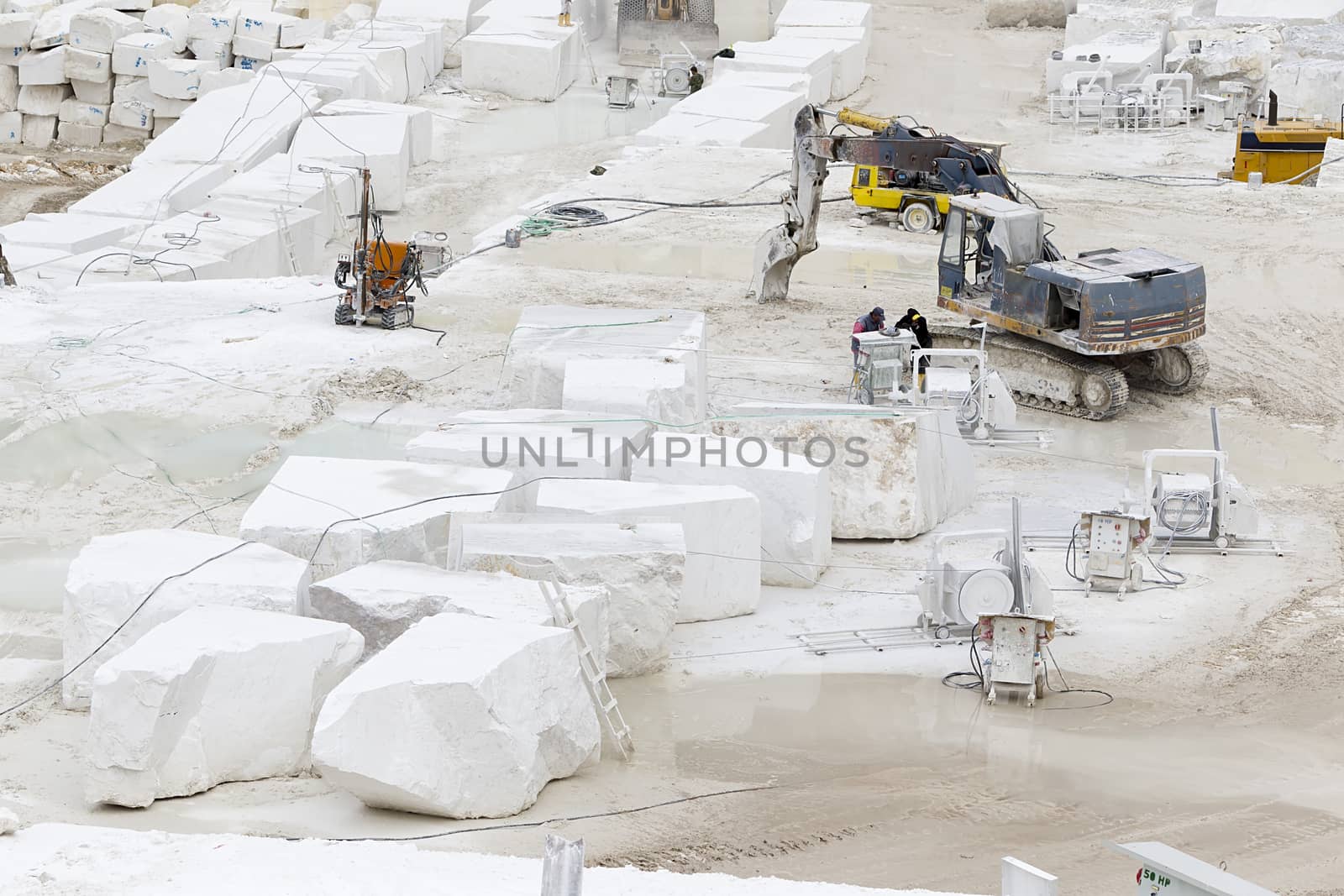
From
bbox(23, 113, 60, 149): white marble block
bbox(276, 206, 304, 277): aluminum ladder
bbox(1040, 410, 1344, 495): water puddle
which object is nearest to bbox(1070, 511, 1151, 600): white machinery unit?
bbox(1040, 410, 1344, 495): water puddle

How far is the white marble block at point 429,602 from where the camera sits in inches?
396

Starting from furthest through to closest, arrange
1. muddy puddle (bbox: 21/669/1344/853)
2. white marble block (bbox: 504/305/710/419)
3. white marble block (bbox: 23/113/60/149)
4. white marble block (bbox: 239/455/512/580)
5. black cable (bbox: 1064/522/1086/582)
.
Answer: white marble block (bbox: 23/113/60/149) → white marble block (bbox: 504/305/710/419) → black cable (bbox: 1064/522/1086/582) → white marble block (bbox: 239/455/512/580) → muddy puddle (bbox: 21/669/1344/853)

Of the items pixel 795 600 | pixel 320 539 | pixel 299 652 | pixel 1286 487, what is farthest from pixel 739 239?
pixel 299 652

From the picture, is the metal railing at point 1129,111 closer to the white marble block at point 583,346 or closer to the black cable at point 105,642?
the white marble block at point 583,346

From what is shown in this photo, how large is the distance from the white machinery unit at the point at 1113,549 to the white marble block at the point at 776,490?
1966 mm

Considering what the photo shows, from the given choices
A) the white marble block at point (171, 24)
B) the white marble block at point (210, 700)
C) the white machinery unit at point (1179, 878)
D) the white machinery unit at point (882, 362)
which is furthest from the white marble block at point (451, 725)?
the white marble block at point (171, 24)

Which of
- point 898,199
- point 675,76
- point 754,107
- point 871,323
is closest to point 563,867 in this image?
point 871,323

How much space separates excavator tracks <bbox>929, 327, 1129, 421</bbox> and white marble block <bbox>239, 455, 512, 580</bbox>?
6.93 metres

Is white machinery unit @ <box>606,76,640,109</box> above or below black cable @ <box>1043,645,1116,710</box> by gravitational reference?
above

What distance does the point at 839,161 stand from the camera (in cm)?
1908

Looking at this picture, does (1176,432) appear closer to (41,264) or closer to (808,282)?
(808,282)

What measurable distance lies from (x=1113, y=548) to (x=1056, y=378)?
477 cm

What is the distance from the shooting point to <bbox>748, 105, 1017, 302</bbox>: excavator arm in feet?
61.9

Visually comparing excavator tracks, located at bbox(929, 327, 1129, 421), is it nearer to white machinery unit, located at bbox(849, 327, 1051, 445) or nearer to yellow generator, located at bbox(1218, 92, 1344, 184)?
white machinery unit, located at bbox(849, 327, 1051, 445)
